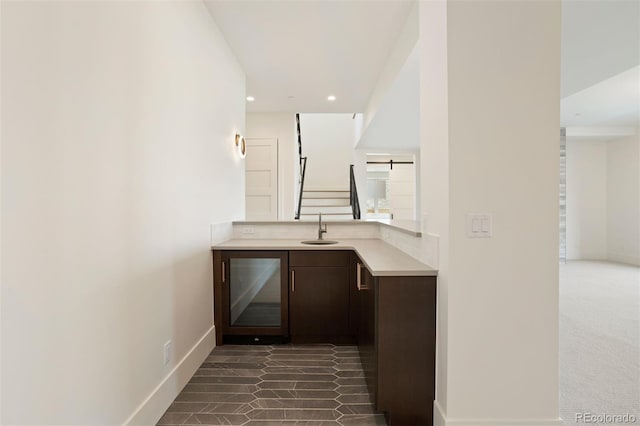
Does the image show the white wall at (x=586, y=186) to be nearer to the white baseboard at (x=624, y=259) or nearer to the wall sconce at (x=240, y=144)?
the white baseboard at (x=624, y=259)

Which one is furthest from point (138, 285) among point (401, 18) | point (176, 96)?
point (401, 18)

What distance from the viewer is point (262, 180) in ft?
19.6

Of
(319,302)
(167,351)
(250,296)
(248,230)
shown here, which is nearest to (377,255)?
(319,302)

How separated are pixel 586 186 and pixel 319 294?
786 centimetres

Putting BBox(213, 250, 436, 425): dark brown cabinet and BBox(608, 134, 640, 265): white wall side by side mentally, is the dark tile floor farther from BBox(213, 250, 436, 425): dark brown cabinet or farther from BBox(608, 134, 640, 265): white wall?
BBox(608, 134, 640, 265): white wall

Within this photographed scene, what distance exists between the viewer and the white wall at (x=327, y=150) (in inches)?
374

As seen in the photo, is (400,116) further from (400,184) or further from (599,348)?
(400,184)

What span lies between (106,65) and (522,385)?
97.1 inches

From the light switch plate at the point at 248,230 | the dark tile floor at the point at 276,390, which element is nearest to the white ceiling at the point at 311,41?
the light switch plate at the point at 248,230

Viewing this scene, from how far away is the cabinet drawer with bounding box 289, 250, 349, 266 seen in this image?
119 inches

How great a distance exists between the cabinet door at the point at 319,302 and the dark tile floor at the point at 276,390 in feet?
0.51

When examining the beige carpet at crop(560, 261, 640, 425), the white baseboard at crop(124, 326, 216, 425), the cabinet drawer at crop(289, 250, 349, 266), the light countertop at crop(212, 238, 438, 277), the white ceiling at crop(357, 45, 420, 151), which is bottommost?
the beige carpet at crop(560, 261, 640, 425)

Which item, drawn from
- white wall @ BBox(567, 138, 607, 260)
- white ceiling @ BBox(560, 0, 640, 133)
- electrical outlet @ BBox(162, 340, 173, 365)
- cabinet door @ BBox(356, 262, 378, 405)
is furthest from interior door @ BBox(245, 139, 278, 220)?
white wall @ BBox(567, 138, 607, 260)

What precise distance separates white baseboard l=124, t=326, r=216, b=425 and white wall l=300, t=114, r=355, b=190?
700 centimetres
